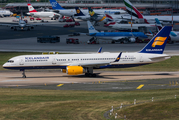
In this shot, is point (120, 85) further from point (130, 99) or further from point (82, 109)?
point (82, 109)

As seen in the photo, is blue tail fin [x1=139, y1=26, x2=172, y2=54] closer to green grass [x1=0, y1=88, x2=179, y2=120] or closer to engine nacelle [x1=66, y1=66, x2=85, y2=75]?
engine nacelle [x1=66, y1=66, x2=85, y2=75]

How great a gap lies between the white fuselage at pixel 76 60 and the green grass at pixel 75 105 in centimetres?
1186

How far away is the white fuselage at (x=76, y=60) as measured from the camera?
A: 54.9m

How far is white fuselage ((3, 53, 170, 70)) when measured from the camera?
5488 centimetres

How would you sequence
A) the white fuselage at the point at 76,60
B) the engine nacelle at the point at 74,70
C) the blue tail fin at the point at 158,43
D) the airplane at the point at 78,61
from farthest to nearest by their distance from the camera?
1. the blue tail fin at the point at 158,43
2. the white fuselage at the point at 76,60
3. the airplane at the point at 78,61
4. the engine nacelle at the point at 74,70

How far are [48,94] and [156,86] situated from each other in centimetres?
1693

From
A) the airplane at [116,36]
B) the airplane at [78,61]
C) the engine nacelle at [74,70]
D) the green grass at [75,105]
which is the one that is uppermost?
the airplane at [116,36]

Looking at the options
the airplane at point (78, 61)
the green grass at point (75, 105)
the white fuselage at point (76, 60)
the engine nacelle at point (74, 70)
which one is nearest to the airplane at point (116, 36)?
the airplane at point (78, 61)

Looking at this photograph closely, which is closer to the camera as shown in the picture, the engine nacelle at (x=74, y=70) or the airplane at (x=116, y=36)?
the engine nacelle at (x=74, y=70)

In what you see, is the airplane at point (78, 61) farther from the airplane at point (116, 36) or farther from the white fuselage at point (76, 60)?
the airplane at point (116, 36)

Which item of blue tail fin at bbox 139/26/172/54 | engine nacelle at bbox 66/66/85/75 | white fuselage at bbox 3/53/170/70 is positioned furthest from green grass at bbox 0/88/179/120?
blue tail fin at bbox 139/26/172/54

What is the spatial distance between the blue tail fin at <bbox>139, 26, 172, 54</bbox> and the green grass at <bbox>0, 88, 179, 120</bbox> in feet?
59.4

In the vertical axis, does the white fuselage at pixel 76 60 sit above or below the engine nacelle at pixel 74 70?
above

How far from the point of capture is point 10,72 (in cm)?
6312
